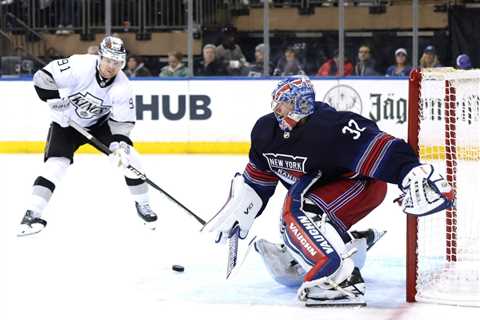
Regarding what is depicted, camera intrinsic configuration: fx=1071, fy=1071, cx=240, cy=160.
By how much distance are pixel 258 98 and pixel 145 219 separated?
4.77m

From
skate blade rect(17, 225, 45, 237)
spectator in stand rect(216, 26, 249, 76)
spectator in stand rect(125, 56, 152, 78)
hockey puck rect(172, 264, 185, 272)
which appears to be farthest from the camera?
spectator in stand rect(125, 56, 152, 78)

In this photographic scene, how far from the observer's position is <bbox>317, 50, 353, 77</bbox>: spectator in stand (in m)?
10.6

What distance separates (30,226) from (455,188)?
2.28 meters

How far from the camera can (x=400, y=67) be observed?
1061 centimetres

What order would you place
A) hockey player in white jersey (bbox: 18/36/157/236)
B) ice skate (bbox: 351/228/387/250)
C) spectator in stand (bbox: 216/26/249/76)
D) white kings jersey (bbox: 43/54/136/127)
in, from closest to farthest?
1. ice skate (bbox: 351/228/387/250)
2. hockey player in white jersey (bbox: 18/36/157/236)
3. white kings jersey (bbox: 43/54/136/127)
4. spectator in stand (bbox: 216/26/249/76)

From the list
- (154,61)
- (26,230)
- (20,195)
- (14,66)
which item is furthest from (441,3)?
(26,230)

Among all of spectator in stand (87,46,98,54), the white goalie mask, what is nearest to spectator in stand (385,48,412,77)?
spectator in stand (87,46,98,54)

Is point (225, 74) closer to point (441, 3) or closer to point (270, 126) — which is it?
point (441, 3)

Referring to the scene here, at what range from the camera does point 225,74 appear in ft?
35.6

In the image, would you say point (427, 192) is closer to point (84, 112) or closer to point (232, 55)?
point (84, 112)

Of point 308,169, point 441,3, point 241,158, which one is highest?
point 441,3

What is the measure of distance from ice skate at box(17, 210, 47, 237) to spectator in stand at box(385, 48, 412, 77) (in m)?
5.80

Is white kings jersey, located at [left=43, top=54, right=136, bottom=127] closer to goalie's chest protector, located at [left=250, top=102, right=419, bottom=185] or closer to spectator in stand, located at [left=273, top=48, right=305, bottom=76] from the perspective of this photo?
goalie's chest protector, located at [left=250, top=102, right=419, bottom=185]

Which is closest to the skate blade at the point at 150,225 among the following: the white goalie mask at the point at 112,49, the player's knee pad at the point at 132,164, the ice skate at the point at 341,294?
the player's knee pad at the point at 132,164
